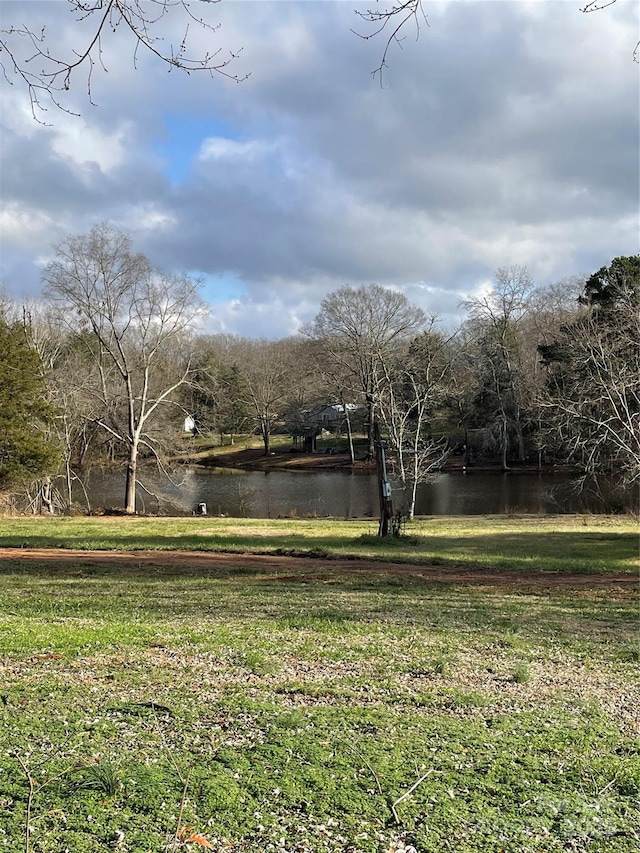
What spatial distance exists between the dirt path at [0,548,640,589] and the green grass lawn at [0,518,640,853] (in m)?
2.82

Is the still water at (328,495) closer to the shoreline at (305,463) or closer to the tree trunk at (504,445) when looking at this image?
the shoreline at (305,463)

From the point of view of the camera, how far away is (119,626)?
23.2ft

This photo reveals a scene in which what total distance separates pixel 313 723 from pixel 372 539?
14543mm

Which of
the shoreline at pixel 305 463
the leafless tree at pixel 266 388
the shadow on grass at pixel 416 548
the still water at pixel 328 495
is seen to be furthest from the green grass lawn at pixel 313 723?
the leafless tree at pixel 266 388

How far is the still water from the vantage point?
114 ft

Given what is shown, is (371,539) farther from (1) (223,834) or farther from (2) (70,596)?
(1) (223,834)

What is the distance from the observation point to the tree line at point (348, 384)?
2573 cm

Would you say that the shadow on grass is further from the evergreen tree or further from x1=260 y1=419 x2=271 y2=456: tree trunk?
x1=260 y1=419 x2=271 y2=456: tree trunk

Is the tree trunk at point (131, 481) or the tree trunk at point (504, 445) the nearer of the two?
the tree trunk at point (131, 481)

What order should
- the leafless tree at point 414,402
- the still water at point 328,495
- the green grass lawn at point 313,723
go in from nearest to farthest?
1. the green grass lawn at point 313,723
2. the leafless tree at point 414,402
3. the still water at point 328,495

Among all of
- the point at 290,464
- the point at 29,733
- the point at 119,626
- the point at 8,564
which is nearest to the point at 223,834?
the point at 29,733

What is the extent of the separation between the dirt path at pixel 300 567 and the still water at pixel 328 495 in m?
15.4

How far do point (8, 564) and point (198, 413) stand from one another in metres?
52.6

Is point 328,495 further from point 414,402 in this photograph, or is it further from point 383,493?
point 383,493
